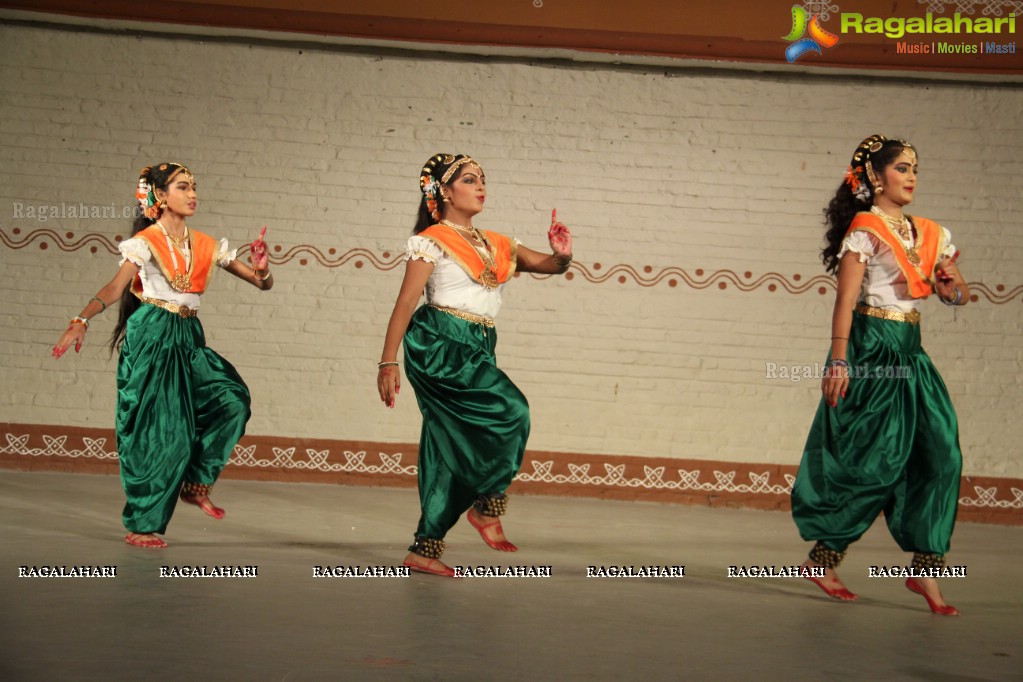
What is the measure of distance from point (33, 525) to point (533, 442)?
291 cm

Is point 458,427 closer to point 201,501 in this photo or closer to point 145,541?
point 201,501

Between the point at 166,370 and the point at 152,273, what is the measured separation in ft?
1.25

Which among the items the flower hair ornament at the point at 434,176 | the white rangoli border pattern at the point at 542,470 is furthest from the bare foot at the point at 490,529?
the white rangoli border pattern at the point at 542,470

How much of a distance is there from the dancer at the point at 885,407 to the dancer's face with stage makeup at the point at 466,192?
1299mm

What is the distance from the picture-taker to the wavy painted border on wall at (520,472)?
271 inches

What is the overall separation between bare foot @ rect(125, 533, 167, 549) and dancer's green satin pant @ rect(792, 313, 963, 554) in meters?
2.30

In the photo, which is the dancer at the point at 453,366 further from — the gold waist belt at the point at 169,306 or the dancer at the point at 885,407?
the dancer at the point at 885,407

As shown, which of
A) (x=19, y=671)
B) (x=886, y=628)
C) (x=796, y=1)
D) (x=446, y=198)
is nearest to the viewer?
(x=19, y=671)

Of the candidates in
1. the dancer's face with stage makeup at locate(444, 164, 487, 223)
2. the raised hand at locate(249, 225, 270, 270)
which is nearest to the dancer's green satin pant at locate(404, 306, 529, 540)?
the dancer's face with stage makeup at locate(444, 164, 487, 223)

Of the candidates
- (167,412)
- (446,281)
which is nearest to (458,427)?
(446,281)

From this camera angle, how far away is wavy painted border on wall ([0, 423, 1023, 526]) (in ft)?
22.6

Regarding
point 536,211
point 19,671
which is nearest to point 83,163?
point 536,211

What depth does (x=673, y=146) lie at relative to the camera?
6.95 meters

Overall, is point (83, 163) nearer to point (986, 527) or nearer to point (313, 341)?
point (313, 341)
